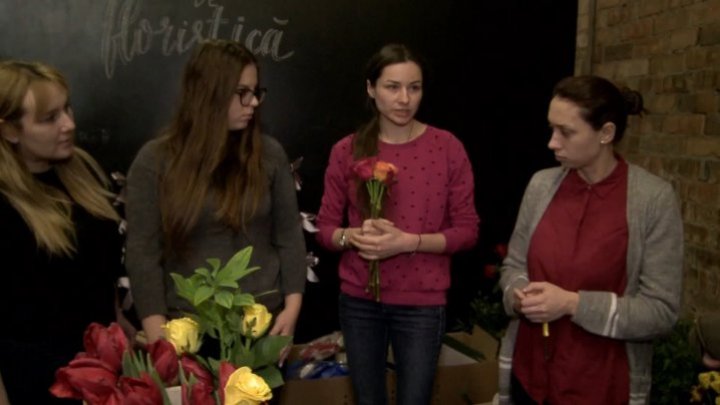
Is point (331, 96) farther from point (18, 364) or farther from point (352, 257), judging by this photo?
point (18, 364)

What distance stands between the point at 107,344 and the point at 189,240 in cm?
98

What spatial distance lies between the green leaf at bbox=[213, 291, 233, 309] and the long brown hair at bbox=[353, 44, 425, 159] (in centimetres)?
128

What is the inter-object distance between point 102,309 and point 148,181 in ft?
1.17

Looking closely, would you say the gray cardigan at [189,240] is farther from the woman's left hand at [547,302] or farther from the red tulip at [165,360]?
the red tulip at [165,360]

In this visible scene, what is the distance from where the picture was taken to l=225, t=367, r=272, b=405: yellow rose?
864 mm

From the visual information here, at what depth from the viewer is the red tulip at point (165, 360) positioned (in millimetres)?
922

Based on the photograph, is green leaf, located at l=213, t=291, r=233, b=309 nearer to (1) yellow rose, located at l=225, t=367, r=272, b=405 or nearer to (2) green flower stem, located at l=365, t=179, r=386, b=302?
(1) yellow rose, located at l=225, t=367, r=272, b=405

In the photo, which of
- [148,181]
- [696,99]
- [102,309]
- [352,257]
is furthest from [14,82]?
[696,99]

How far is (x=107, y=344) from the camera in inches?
35.7

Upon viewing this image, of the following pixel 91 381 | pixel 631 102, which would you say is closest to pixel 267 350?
pixel 91 381

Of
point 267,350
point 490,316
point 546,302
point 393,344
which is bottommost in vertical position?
point 490,316

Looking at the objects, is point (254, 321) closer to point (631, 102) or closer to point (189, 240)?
point (189, 240)

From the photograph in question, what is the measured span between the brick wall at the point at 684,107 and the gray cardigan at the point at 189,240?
1448 mm

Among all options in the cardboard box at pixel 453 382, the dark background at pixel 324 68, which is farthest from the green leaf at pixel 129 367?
the dark background at pixel 324 68
